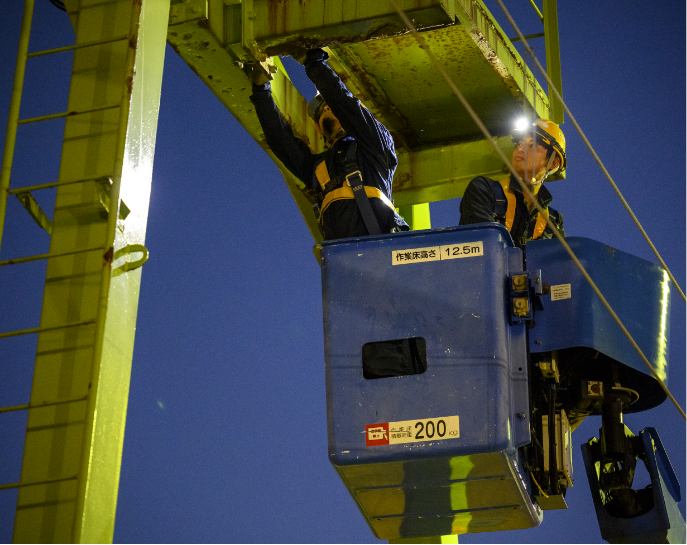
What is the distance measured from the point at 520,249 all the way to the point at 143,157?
5.81 ft

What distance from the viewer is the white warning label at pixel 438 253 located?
4.33 metres

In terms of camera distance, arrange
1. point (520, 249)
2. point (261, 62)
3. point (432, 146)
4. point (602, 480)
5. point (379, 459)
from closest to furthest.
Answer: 1. point (379, 459)
2. point (520, 249)
3. point (602, 480)
4. point (261, 62)
5. point (432, 146)

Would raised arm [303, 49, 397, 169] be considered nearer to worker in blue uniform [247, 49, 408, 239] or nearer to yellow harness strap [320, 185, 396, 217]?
worker in blue uniform [247, 49, 408, 239]

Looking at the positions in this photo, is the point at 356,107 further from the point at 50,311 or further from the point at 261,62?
the point at 50,311

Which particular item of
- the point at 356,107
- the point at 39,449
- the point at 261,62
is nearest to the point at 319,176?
the point at 356,107

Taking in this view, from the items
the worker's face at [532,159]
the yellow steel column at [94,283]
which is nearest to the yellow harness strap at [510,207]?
the worker's face at [532,159]

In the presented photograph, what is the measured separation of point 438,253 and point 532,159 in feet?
5.12

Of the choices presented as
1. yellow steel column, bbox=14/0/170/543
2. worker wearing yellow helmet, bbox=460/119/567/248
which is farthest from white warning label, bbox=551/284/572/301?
yellow steel column, bbox=14/0/170/543

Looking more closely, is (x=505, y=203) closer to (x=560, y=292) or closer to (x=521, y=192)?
(x=521, y=192)

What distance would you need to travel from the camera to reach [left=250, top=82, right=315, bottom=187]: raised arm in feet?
18.1

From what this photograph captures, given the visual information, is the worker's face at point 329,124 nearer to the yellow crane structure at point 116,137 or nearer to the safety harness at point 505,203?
the yellow crane structure at point 116,137

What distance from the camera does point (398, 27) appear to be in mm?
5195

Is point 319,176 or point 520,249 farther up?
point 319,176

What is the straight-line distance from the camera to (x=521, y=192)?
5.24 m
